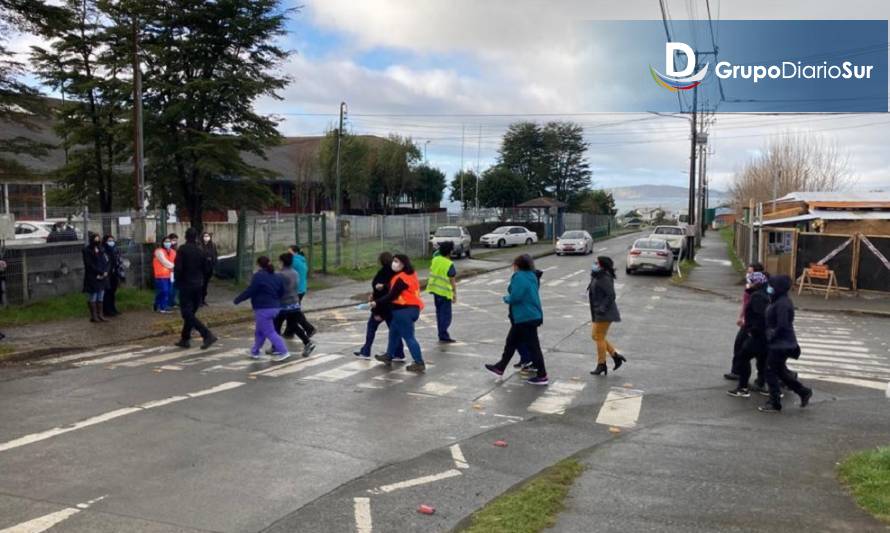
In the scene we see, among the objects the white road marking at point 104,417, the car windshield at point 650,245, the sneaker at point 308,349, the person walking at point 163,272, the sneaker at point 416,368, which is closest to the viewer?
the white road marking at point 104,417

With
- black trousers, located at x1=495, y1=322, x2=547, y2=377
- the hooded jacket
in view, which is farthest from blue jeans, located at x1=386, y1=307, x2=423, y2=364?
the hooded jacket

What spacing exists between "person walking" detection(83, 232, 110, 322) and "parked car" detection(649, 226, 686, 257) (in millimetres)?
23670

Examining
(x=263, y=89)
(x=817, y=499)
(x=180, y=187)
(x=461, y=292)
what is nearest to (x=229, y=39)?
(x=263, y=89)

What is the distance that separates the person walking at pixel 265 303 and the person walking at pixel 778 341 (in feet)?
21.9

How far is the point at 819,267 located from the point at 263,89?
1795cm

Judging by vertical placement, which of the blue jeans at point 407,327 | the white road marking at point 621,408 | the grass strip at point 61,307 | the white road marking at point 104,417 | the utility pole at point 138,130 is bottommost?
the white road marking at point 621,408

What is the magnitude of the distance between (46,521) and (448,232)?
33.4 metres

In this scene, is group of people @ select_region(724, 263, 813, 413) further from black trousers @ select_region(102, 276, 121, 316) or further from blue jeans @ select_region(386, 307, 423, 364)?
black trousers @ select_region(102, 276, 121, 316)

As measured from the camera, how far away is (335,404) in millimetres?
8328

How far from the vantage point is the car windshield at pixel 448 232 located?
37719 mm

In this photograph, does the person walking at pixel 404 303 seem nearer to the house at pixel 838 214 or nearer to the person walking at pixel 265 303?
the person walking at pixel 265 303

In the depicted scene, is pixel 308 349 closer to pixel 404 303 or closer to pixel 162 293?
pixel 404 303

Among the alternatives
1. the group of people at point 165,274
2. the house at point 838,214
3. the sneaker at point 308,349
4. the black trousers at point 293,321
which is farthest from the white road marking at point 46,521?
the house at point 838,214

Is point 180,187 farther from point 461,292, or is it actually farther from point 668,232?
point 668,232
